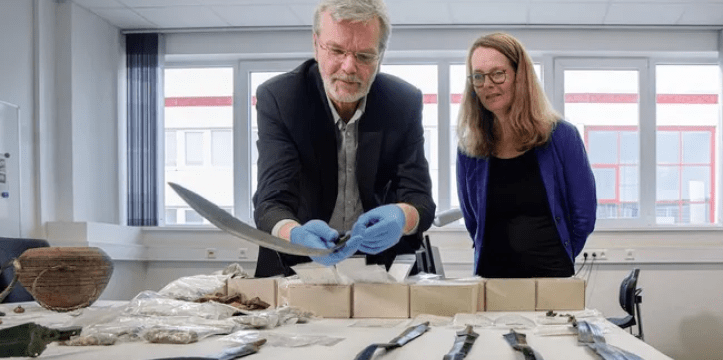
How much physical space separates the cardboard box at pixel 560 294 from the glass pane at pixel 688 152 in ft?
14.9

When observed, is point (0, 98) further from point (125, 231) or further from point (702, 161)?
point (702, 161)

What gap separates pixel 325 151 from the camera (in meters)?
1.67

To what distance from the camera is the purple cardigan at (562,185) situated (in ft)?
6.31

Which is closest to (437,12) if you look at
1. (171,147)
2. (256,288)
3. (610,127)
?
(610,127)

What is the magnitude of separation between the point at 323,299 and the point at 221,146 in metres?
4.55

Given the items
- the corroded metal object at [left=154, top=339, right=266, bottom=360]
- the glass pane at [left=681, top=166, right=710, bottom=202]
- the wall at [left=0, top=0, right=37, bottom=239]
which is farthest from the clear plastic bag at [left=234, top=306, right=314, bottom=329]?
the glass pane at [left=681, top=166, right=710, bottom=202]

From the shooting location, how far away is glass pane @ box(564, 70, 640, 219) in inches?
224

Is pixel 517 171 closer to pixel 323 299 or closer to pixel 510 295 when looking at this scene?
pixel 510 295

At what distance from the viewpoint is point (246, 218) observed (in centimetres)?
576

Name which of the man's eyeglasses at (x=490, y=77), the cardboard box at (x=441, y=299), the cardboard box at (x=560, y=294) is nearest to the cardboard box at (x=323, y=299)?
the cardboard box at (x=441, y=299)

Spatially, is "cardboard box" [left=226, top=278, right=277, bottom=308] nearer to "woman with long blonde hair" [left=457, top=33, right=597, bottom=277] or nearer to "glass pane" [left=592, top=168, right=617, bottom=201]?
"woman with long blonde hair" [left=457, top=33, right=597, bottom=277]

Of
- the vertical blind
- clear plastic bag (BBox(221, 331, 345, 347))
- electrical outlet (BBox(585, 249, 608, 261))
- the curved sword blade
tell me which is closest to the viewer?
the curved sword blade

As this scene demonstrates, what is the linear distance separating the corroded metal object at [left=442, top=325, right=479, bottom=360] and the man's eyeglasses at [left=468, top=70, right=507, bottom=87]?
2.85ft

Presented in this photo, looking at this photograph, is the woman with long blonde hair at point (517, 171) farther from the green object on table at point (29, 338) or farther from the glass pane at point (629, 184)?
the glass pane at point (629, 184)
